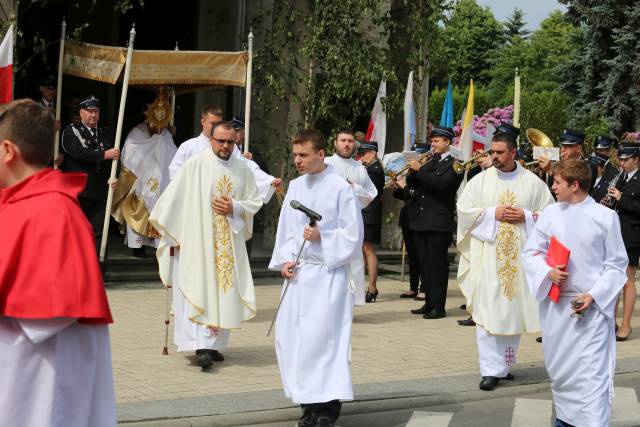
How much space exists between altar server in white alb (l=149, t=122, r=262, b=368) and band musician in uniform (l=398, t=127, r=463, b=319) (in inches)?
139

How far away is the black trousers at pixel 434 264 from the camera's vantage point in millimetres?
12883

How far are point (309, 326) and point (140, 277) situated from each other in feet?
23.6

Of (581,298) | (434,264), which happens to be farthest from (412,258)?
(581,298)

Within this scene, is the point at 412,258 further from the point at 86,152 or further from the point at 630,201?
the point at 86,152

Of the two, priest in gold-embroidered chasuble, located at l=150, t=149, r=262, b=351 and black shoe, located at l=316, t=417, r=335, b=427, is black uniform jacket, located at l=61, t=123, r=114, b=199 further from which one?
black shoe, located at l=316, t=417, r=335, b=427

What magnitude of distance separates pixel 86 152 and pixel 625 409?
23.8 feet

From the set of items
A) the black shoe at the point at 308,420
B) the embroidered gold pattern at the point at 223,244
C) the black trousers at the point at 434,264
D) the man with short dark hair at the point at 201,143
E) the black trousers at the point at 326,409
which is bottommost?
the black shoe at the point at 308,420

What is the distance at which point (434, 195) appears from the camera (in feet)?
42.9

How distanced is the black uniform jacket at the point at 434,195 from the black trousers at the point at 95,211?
3753 millimetres

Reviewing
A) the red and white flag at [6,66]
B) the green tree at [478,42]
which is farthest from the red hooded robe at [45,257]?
the green tree at [478,42]

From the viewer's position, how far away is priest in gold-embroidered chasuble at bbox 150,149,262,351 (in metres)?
9.52

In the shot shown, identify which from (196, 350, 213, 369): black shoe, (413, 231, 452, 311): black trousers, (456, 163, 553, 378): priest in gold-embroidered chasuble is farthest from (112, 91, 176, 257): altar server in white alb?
(456, 163, 553, 378): priest in gold-embroidered chasuble

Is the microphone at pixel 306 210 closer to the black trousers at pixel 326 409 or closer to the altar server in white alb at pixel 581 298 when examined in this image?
the black trousers at pixel 326 409

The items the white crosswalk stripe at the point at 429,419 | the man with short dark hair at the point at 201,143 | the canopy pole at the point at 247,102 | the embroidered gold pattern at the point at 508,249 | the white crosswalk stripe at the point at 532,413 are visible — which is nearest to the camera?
the white crosswalk stripe at the point at 429,419
